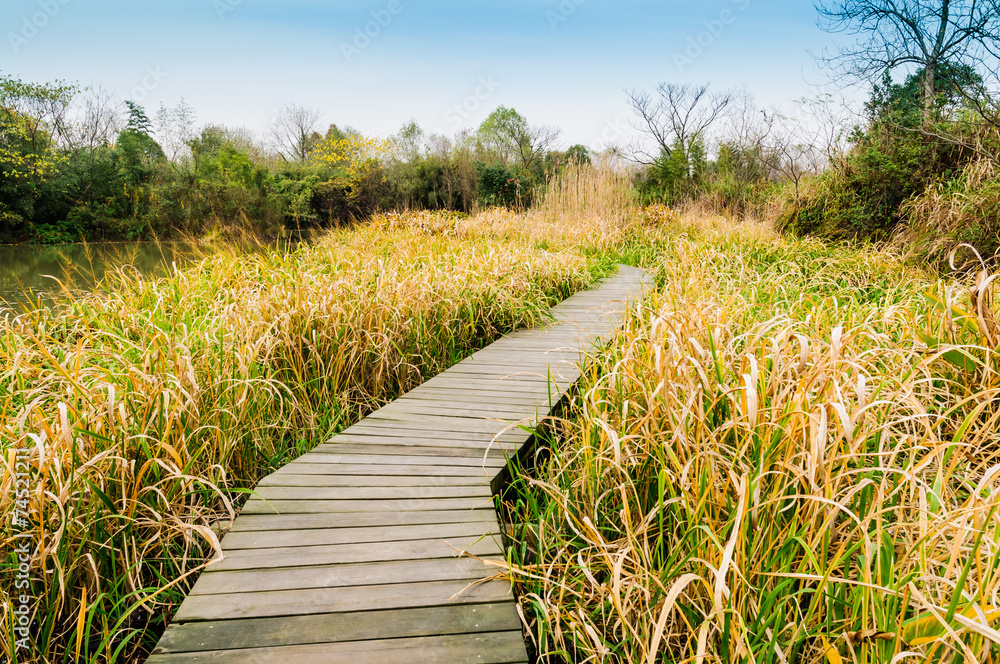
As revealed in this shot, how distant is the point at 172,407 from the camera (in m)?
1.75

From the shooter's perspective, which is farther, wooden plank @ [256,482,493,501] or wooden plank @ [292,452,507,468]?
wooden plank @ [292,452,507,468]

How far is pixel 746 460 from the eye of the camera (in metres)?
1.36

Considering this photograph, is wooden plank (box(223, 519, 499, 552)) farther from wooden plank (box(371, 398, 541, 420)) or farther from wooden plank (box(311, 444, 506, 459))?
wooden plank (box(371, 398, 541, 420))

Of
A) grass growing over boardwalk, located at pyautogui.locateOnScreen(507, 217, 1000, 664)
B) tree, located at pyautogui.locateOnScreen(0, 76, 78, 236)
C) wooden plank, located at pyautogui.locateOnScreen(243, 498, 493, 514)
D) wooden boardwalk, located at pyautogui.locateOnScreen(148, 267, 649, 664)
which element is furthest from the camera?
tree, located at pyautogui.locateOnScreen(0, 76, 78, 236)

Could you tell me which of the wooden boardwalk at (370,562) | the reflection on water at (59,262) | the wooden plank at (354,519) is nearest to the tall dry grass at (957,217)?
the wooden boardwalk at (370,562)

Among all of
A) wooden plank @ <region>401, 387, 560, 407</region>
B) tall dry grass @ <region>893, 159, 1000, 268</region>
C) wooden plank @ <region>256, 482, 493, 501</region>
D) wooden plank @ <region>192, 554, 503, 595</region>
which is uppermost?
tall dry grass @ <region>893, 159, 1000, 268</region>

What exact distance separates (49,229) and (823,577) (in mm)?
21789

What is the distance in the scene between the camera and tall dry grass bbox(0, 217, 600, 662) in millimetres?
1294

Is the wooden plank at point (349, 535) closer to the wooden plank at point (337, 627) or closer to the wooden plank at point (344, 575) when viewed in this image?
the wooden plank at point (344, 575)

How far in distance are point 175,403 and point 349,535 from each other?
2.55ft

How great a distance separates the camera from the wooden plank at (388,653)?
40.4 inches

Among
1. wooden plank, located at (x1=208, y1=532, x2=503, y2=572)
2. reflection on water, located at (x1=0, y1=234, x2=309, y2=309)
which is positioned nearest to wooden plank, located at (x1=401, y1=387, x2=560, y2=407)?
wooden plank, located at (x1=208, y1=532, x2=503, y2=572)

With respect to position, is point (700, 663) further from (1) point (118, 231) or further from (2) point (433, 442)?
(1) point (118, 231)

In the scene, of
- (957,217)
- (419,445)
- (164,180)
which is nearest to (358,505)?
(419,445)
